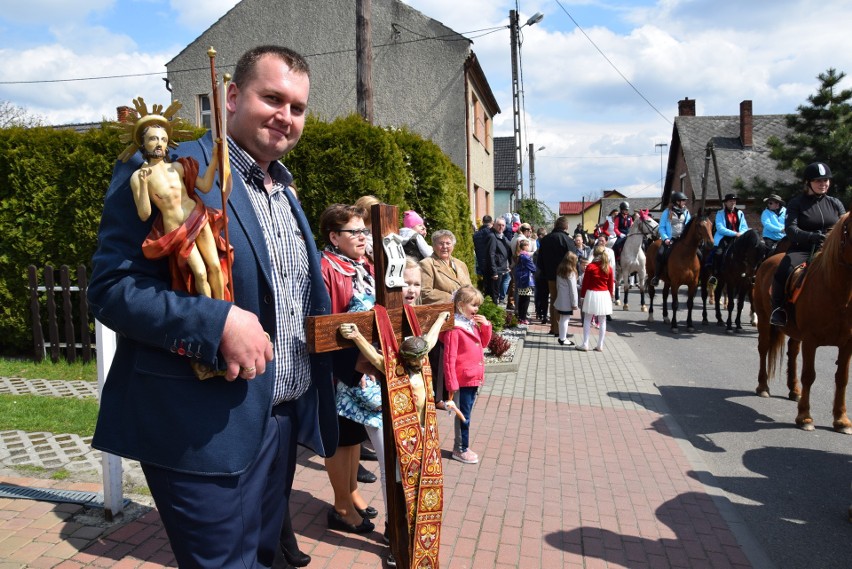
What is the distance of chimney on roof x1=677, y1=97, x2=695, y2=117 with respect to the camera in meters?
44.4

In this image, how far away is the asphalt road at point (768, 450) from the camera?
4.32 m

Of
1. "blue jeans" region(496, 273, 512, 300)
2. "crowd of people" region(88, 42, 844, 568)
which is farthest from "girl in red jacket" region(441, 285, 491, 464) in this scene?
"blue jeans" region(496, 273, 512, 300)

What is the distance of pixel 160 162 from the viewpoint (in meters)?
1.75

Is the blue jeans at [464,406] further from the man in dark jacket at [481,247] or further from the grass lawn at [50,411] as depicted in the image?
the man in dark jacket at [481,247]

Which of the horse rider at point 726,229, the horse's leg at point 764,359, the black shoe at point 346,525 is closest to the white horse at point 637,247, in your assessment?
the horse rider at point 726,229

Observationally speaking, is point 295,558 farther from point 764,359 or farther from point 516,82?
point 516,82

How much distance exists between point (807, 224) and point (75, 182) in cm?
886

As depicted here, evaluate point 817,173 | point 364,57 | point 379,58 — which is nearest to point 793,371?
point 817,173

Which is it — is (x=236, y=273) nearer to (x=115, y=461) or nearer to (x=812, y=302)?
(x=115, y=461)

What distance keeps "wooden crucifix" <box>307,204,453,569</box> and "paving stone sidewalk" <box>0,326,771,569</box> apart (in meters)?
1.26

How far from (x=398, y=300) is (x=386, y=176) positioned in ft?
19.5

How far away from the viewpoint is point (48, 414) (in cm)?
607

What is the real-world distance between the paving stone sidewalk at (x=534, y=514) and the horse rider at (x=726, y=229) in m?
8.49

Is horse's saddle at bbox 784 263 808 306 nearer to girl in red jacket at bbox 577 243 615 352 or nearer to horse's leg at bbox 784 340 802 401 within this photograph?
horse's leg at bbox 784 340 802 401
